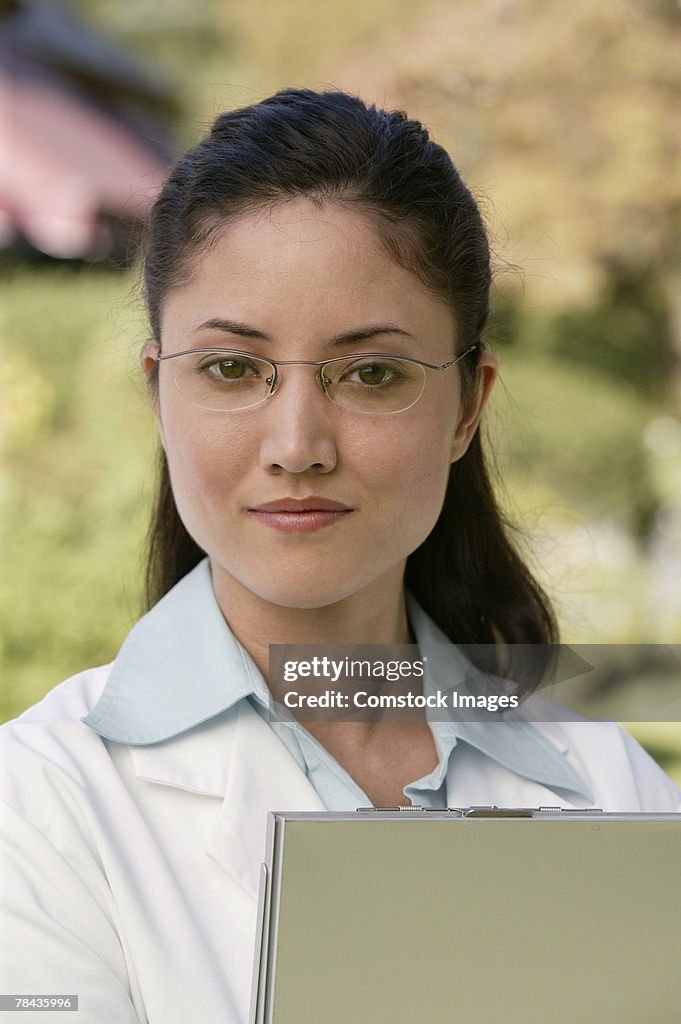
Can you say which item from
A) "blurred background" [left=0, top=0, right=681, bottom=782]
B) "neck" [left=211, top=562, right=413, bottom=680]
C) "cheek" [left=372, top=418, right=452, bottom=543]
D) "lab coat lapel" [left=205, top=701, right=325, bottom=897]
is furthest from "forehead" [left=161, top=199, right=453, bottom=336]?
"blurred background" [left=0, top=0, right=681, bottom=782]

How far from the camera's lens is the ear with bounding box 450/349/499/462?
130 cm

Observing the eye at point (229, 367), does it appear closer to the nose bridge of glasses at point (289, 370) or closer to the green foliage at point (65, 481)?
the nose bridge of glasses at point (289, 370)

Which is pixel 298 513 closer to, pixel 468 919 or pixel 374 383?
pixel 374 383

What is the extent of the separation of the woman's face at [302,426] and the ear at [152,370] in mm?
61

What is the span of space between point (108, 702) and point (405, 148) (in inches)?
24.9

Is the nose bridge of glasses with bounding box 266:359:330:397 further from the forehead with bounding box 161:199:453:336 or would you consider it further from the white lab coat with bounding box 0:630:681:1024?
the white lab coat with bounding box 0:630:681:1024

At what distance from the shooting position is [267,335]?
107 centimetres

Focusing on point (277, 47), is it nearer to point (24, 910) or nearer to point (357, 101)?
point (357, 101)

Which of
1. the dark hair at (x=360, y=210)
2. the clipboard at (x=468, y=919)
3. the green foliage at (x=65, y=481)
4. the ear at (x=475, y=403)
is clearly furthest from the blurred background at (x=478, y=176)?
the clipboard at (x=468, y=919)

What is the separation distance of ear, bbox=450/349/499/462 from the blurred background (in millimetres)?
2682

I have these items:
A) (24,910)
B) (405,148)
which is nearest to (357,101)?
(405,148)

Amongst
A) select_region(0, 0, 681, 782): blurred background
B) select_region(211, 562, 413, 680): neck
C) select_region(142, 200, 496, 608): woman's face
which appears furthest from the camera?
select_region(0, 0, 681, 782): blurred background

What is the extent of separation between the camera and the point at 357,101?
49.5 inches

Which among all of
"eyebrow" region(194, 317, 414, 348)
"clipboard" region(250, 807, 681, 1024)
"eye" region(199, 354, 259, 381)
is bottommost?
"clipboard" region(250, 807, 681, 1024)
